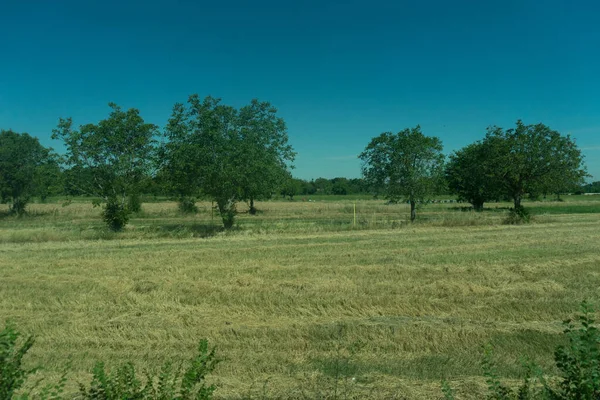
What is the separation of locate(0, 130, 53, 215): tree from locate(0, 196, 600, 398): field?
26472 millimetres

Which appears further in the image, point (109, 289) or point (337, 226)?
point (337, 226)

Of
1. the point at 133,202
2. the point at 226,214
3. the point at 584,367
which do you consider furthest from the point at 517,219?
the point at 584,367

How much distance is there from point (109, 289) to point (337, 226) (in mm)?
16758

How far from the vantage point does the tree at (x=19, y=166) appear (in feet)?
123

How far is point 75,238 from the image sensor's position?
68.5ft

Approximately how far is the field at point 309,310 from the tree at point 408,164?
39.7 feet

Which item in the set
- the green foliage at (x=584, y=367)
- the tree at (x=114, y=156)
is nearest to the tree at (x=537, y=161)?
the tree at (x=114, y=156)

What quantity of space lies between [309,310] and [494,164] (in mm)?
28746

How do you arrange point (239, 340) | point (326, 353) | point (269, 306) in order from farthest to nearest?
point (269, 306)
point (239, 340)
point (326, 353)

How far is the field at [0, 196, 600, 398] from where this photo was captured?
5535 millimetres

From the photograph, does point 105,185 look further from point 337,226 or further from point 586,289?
point 586,289

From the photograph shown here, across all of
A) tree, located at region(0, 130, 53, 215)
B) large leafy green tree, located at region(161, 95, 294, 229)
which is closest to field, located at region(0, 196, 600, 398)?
large leafy green tree, located at region(161, 95, 294, 229)

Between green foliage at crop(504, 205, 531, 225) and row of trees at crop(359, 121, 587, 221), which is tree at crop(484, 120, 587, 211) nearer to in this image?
row of trees at crop(359, 121, 587, 221)

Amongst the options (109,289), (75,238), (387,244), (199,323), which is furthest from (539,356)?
(75,238)
